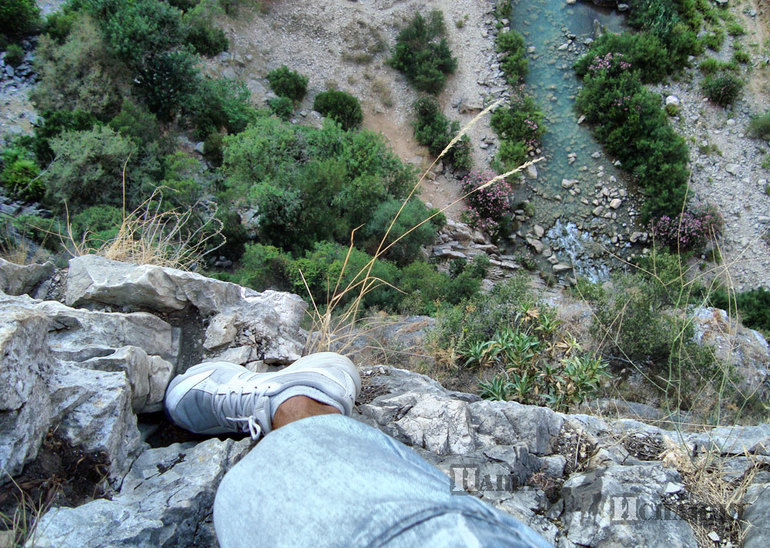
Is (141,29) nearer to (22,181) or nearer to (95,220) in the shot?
(22,181)

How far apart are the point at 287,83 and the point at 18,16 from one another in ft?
20.3

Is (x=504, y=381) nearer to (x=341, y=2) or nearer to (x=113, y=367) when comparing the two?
(x=113, y=367)

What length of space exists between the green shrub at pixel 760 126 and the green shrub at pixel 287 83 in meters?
11.7

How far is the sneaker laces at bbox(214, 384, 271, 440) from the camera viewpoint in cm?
222

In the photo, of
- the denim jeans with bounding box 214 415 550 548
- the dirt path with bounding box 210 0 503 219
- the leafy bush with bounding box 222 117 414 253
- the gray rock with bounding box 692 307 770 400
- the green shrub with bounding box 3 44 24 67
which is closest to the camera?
the denim jeans with bounding box 214 415 550 548

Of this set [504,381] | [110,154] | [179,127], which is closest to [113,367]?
[504,381]

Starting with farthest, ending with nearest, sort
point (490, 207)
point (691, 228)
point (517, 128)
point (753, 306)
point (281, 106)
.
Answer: point (517, 128)
point (281, 106)
point (490, 207)
point (691, 228)
point (753, 306)

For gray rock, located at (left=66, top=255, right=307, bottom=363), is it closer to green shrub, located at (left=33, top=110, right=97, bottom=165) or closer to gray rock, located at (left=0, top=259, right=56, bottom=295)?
gray rock, located at (left=0, top=259, right=56, bottom=295)


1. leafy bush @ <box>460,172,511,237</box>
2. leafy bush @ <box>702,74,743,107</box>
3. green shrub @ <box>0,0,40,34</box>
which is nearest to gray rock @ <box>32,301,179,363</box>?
leafy bush @ <box>460,172,511,237</box>

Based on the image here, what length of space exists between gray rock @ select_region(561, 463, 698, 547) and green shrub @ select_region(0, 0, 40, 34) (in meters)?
14.6

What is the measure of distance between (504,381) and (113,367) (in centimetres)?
282

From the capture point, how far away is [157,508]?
1.92 metres

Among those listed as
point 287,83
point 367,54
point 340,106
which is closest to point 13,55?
point 287,83

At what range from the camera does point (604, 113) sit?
12867 millimetres
